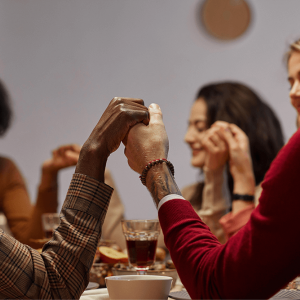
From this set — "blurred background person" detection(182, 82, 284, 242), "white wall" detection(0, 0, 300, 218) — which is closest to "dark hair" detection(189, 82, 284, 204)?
"blurred background person" detection(182, 82, 284, 242)

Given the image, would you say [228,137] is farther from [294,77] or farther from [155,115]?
[155,115]

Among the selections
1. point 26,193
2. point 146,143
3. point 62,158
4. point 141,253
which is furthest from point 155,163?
point 26,193

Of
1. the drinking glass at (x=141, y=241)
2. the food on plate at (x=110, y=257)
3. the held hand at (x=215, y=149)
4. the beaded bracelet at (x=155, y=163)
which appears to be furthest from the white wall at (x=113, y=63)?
the beaded bracelet at (x=155, y=163)

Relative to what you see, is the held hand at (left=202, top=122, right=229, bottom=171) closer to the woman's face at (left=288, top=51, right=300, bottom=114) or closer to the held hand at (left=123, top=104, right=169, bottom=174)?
the woman's face at (left=288, top=51, right=300, bottom=114)

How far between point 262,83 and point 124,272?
195 centimetres

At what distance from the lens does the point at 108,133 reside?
741 mm

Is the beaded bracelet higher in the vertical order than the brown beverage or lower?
higher

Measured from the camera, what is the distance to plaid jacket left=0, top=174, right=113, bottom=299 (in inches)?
23.2

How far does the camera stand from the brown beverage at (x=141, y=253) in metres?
0.88

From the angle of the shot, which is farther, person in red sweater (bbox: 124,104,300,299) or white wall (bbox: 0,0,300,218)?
white wall (bbox: 0,0,300,218)

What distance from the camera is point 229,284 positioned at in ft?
1.63

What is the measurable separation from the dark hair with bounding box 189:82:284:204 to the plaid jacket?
5.96 ft

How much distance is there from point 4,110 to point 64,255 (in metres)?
2.43

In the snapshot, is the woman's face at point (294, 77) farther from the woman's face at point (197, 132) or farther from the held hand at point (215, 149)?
the woman's face at point (197, 132)
